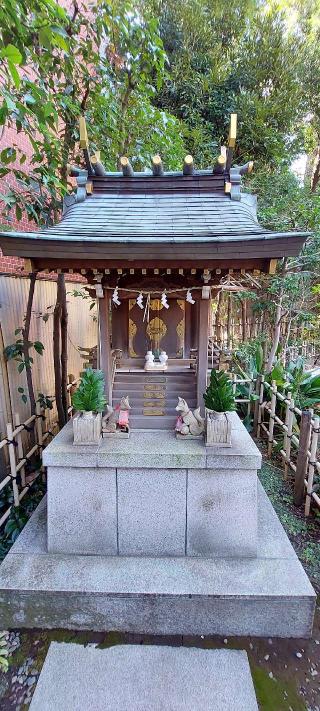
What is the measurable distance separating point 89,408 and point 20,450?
1536mm

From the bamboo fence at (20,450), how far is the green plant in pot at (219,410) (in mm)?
2385

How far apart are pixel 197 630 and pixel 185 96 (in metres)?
12.0

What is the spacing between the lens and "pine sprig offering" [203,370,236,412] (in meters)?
3.61

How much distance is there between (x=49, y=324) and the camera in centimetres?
690

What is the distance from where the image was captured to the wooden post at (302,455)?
4.34 metres

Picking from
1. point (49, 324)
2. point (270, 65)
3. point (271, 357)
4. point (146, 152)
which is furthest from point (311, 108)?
point (49, 324)

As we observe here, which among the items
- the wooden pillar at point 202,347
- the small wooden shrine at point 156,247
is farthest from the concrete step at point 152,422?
the wooden pillar at point 202,347

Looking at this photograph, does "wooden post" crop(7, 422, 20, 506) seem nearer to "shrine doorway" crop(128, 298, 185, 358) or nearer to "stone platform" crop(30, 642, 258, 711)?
"shrine doorway" crop(128, 298, 185, 358)

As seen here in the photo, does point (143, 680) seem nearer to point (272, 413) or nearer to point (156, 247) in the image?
point (156, 247)

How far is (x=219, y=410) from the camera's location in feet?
11.9

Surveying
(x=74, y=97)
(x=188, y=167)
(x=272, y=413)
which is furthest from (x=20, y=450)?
(x=74, y=97)

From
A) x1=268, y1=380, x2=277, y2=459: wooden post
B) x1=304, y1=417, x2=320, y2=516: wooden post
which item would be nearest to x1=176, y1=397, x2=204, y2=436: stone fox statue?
x1=304, y1=417, x2=320, y2=516: wooden post

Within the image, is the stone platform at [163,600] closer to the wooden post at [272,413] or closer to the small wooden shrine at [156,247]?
the small wooden shrine at [156,247]

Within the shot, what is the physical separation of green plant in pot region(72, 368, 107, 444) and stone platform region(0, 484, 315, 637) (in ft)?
4.16
